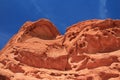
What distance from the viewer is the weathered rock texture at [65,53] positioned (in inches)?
874

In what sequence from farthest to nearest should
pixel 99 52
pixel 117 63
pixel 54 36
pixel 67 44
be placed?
1. pixel 54 36
2. pixel 67 44
3. pixel 99 52
4. pixel 117 63

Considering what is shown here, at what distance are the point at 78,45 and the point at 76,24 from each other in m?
3.32

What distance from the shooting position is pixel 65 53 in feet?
83.7

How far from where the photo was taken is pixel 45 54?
82.7ft

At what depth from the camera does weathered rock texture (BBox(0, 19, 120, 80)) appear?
2220 cm

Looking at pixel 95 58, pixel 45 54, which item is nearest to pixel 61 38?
pixel 45 54

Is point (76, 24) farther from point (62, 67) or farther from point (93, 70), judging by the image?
point (93, 70)

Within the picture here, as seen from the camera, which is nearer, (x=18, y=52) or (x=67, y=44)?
(x=18, y=52)

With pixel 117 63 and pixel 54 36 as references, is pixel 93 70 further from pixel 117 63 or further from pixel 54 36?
pixel 54 36

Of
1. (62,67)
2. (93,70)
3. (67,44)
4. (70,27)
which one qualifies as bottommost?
(93,70)

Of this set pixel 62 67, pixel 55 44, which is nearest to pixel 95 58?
pixel 62 67

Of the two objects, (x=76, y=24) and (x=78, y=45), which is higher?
(x=76, y=24)

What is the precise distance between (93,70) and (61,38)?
6.46 m

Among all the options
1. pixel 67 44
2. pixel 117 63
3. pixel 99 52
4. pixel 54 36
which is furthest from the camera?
pixel 54 36
